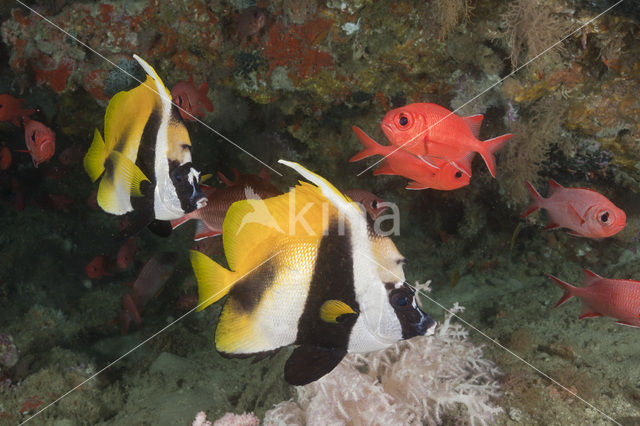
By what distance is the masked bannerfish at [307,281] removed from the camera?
4.54 ft

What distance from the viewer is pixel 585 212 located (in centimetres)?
280

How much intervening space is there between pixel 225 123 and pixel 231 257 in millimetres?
3550

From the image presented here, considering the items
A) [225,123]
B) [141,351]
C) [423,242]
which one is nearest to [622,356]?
[423,242]

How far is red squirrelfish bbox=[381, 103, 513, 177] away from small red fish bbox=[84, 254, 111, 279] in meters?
4.73

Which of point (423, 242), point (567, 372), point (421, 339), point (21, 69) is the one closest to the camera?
point (421, 339)

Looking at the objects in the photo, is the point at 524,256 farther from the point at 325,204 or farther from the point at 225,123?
the point at 325,204

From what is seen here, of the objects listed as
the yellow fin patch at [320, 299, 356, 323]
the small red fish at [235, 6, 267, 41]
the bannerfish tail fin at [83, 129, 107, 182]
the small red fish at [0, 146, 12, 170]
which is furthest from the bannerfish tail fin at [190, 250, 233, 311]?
the small red fish at [0, 146, 12, 170]

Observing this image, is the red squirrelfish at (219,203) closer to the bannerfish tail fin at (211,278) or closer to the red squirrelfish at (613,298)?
the bannerfish tail fin at (211,278)

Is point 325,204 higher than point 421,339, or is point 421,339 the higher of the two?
point 325,204

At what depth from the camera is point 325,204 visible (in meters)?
1.39

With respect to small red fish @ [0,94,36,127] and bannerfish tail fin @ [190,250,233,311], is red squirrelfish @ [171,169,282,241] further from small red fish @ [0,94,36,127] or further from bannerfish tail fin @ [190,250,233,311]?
small red fish @ [0,94,36,127]

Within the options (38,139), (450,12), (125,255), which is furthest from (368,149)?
(125,255)

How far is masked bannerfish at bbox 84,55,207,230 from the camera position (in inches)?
68.3

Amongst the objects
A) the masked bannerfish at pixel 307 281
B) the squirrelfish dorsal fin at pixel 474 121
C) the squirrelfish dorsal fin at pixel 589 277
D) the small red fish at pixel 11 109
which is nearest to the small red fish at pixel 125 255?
the small red fish at pixel 11 109
